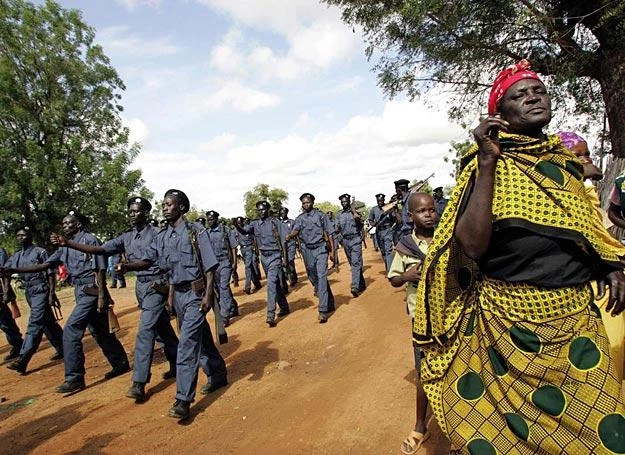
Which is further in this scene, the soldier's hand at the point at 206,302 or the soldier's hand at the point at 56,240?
the soldier's hand at the point at 56,240

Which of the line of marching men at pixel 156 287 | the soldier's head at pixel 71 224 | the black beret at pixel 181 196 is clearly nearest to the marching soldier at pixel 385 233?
the line of marching men at pixel 156 287

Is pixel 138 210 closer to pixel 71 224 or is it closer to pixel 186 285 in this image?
pixel 71 224

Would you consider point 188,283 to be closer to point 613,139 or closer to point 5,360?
point 5,360

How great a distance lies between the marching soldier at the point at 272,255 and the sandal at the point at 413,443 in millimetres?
4708

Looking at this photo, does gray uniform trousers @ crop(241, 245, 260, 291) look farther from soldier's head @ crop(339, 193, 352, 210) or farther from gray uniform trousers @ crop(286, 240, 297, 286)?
soldier's head @ crop(339, 193, 352, 210)

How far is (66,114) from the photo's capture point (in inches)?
855

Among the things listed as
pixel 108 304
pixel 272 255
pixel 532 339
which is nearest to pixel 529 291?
pixel 532 339

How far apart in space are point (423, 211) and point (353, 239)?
261 inches

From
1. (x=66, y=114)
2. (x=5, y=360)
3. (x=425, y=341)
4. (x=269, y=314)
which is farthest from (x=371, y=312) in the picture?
(x=66, y=114)

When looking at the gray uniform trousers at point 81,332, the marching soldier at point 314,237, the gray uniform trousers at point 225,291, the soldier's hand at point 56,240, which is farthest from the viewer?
the gray uniform trousers at point 225,291

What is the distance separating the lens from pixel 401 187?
31.0 ft

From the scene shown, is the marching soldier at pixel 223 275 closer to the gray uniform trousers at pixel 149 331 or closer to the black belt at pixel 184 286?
the gray uniform trousers at pixel 149 331

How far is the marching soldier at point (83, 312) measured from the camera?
551 cm

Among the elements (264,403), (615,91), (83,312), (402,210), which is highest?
(615,91)
